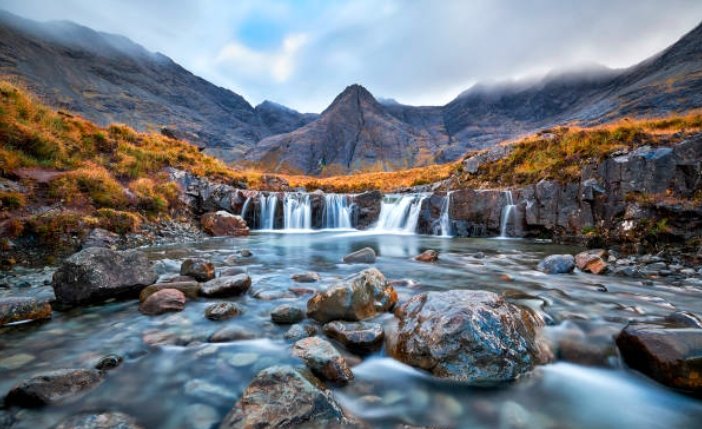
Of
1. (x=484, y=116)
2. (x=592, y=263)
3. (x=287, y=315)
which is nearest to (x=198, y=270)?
(x=287, y=315)

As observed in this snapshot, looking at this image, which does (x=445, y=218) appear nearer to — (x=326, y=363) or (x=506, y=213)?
(x=506, y=213)

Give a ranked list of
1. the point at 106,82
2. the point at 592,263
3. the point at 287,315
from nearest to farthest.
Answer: the point at 287,315
the point at 592,263
the point at 106,82

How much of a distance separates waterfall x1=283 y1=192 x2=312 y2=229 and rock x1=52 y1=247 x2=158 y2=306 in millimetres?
15934

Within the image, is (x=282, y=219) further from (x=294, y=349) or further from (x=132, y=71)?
(x=132, y=71)

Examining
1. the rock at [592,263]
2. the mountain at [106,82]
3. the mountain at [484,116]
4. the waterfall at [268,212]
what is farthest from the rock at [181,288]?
the mountain at [484,116]

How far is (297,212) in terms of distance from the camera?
22172mm

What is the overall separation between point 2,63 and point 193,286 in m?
157

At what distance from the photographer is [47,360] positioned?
3.52 metres

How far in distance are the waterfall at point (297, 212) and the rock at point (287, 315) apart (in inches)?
676

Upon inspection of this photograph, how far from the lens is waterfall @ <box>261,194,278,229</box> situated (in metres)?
21.2

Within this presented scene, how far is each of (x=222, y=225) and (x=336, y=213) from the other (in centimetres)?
886

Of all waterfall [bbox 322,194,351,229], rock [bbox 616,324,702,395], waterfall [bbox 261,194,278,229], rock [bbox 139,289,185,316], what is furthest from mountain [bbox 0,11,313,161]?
rock [bbox 616,324,702,395]

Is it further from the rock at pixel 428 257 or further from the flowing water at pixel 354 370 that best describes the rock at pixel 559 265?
the rock at pixel 428 257

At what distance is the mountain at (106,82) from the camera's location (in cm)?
10825
